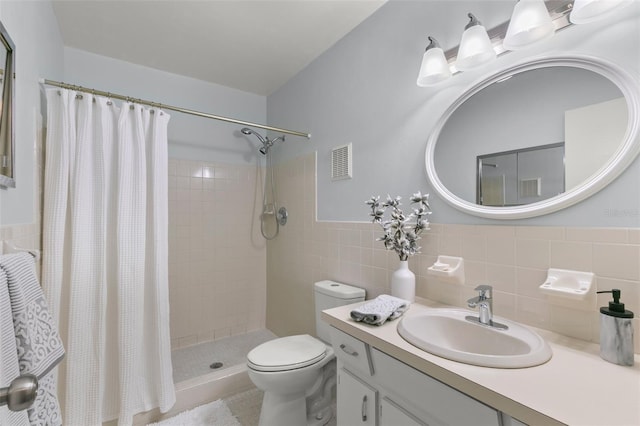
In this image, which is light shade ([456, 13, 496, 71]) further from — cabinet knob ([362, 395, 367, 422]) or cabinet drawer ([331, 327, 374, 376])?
cabinet knob ([362, 395, 367, 422])

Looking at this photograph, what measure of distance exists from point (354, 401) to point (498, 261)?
809mm

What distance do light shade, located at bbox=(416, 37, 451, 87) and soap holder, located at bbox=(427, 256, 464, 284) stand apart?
820 mm

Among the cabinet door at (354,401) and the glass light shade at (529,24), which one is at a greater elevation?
the glass light shade at (529,24)

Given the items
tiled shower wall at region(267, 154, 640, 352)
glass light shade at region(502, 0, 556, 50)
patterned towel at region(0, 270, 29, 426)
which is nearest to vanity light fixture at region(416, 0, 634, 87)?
glass light shade at region(502, 0, 556, 50)

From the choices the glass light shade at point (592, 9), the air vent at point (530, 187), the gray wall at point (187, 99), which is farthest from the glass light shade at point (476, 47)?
the gray wall at point (187, 99)

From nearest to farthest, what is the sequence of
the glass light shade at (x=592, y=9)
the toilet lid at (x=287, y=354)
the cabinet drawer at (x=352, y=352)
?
the glass light shade at (x=592, y=9) → the cabinet drawer at (x=352, y=352) → the toilet lid at (x=287, y=354)

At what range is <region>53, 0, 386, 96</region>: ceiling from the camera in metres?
1.66

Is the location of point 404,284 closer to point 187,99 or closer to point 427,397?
point 427,397

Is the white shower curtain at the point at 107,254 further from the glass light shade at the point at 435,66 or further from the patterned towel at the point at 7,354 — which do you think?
the glass light shade at the point at 435,66

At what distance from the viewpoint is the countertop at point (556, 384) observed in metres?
0.61

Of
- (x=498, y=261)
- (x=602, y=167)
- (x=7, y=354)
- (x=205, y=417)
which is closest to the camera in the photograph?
(x=7, y=354)

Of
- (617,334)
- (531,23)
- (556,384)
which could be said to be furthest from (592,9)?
(556,384)

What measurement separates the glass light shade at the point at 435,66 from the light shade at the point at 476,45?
0.38ft

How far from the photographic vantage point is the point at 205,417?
5.60ft
